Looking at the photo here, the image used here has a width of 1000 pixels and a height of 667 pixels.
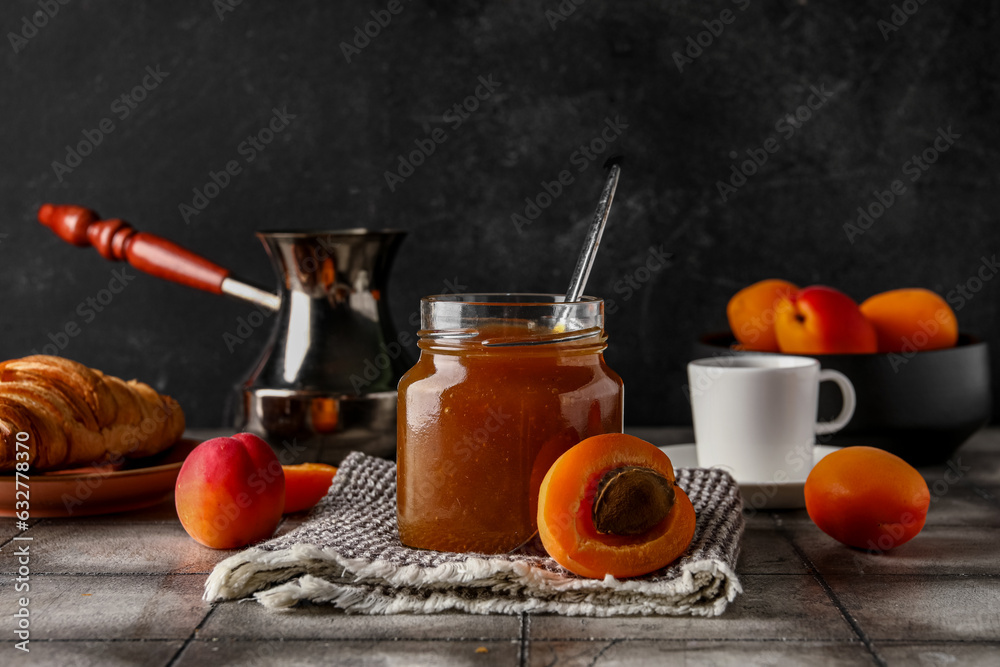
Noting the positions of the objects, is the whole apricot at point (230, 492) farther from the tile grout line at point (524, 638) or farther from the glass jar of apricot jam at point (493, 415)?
the tile grout line at point (524, 638)

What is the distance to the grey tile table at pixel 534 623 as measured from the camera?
643 mm

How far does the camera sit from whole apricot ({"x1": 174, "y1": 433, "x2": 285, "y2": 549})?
0.86 meters

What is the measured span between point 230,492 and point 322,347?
35cm

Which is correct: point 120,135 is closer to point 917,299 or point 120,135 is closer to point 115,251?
point 115,251

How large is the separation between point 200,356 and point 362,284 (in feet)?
1.61

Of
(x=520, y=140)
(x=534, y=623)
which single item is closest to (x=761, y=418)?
(x=534, y=623)

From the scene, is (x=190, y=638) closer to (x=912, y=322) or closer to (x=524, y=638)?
(x=524, y=638)

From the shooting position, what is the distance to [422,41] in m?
1.51

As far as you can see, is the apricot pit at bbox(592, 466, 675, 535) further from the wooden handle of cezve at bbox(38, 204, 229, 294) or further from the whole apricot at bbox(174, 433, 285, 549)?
the wooden handle of cezve at bbox(38, 204, 229, 294)

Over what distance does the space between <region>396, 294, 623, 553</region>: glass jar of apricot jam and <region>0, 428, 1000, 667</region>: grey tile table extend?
0.10 m

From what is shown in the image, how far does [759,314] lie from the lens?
4.23ft

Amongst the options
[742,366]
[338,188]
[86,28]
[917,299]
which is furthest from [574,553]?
[86,28]

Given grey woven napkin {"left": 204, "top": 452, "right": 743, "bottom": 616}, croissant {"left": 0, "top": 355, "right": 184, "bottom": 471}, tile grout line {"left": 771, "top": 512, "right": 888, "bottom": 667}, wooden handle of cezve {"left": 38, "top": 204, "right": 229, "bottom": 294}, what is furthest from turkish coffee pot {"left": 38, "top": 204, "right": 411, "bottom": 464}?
tile grout line {"left": 771, "top": 512, "right": 888, "bottom": 667}

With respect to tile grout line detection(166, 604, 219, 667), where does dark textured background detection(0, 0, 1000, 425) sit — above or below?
above
